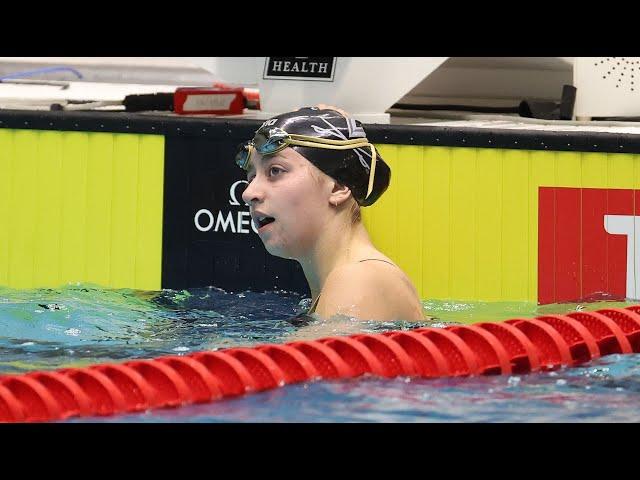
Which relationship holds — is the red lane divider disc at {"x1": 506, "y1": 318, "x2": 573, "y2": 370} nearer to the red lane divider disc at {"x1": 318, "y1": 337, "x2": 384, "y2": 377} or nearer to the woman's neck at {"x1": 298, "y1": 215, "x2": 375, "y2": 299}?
the red lane divider disc at {"x1": 318, "y1": 337, "x2": 384, "y2": 377}

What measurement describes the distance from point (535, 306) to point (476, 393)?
1.95 metres

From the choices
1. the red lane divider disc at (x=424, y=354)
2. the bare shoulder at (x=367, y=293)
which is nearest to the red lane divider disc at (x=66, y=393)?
the red lane divider disc at (x=424, y=354)

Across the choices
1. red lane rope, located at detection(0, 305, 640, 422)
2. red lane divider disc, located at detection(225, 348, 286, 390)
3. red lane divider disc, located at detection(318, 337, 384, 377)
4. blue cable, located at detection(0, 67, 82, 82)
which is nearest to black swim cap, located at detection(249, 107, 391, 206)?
red lane rope, located at detection(0, 305, 640, 422)

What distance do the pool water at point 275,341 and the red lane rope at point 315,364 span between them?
57 mm

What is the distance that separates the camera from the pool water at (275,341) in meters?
2.79

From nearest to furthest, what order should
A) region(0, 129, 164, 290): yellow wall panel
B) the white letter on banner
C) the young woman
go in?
the young woman, the white letter on banner, region(0, 129, 164, 290): yellow wall panel

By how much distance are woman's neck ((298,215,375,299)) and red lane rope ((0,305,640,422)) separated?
52 cm

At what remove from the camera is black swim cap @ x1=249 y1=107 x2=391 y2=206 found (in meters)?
3.93

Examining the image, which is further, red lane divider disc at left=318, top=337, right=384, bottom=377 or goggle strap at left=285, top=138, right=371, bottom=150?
goggle strap at left=285, top=138, right=371, bottom=150

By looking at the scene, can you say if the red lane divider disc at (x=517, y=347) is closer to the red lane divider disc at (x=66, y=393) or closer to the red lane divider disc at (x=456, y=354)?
the red lane divider disc at (x=456, y=354)

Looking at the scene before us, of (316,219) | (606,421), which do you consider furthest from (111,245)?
(606,421)

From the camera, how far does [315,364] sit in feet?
10.6

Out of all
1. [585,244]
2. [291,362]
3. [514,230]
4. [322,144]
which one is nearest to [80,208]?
[322,144]

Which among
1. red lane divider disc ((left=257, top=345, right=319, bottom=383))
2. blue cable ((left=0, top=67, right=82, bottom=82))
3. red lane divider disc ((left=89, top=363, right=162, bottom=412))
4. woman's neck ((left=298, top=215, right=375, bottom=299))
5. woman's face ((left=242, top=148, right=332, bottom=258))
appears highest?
blue cable ((left=0, top=67, right=82, bottom=82))
